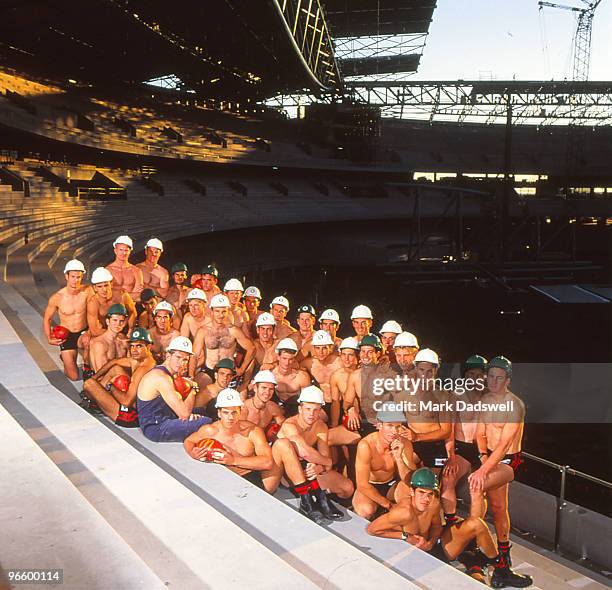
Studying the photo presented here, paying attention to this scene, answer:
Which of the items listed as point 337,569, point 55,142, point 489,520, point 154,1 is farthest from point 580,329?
point 55,142

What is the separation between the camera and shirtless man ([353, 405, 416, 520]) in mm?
5223

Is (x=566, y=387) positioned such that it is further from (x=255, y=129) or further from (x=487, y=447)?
(x=255, y=129)

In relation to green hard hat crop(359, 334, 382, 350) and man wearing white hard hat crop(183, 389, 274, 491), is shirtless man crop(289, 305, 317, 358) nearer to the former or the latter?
green hard hat crop(359, 334, 382, 350)

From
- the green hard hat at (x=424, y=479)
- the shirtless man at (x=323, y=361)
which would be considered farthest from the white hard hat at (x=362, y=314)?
the green hard hat at (x=424, y=479)

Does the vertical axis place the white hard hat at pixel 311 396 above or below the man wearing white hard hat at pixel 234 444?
above

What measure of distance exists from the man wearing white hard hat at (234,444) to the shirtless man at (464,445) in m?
1.70

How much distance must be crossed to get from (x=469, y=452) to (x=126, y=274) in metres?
5.88

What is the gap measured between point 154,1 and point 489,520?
22766 millimetres

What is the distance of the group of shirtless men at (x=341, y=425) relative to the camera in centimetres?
505

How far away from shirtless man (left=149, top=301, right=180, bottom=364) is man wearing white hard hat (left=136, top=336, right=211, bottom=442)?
1.65m

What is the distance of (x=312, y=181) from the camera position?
135 ft

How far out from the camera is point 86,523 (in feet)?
9.28

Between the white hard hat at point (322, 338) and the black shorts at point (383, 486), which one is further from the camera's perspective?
the white hard hat at point (322, 338)

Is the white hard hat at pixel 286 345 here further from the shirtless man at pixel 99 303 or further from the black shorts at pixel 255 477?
the shirtless man at pixel 99 303
